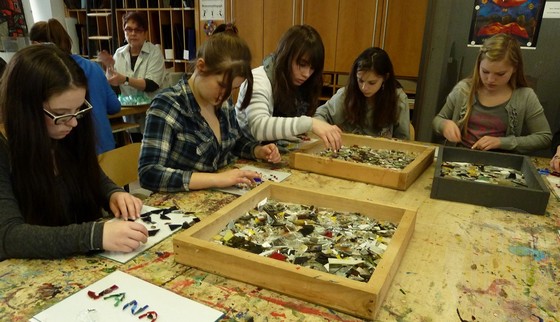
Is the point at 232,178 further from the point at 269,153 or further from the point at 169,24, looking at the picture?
the point at 169,24

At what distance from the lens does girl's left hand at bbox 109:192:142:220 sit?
1176mm

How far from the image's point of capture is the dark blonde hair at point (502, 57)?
1.93 meters

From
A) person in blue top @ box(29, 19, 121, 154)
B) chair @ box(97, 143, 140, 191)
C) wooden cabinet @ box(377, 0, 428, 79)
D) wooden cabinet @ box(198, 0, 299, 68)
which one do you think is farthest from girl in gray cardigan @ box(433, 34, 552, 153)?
wooden cabinet @ box(198, 0, 299, 68)

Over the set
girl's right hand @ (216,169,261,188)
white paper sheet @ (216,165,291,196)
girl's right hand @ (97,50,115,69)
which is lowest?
white paper sheet @ (216,165,291,196)

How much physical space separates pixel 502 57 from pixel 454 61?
118cm

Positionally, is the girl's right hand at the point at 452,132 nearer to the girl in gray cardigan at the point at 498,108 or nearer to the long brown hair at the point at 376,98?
the girl in gray cardigan at the point at 498,108

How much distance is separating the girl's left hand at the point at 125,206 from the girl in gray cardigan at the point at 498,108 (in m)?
1.54

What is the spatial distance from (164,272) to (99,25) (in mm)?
5091

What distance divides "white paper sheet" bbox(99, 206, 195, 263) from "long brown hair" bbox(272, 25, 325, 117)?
3.10 ft

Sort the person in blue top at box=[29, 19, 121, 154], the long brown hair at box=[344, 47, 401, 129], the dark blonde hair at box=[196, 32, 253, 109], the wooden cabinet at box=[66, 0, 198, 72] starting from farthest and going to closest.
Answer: the wooden cabinet at box=[66, 0, 198, 72], the person in blue top at box=[29, 19, 121, 154], the long brown hair at box=[344, 47, 401, 129], the dark blonde hair at box=[196, 32, 253, 109]

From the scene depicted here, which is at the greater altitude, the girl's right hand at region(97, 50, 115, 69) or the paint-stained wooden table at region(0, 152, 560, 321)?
the girl's right hand at region(97, 50, 115, 69)

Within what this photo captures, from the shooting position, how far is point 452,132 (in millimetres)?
1987

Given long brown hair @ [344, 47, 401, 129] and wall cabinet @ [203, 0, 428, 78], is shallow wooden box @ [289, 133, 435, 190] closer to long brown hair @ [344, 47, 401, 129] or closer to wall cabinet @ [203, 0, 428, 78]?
long brown hair @ [344, 47, 401, 129]

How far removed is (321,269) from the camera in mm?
900
